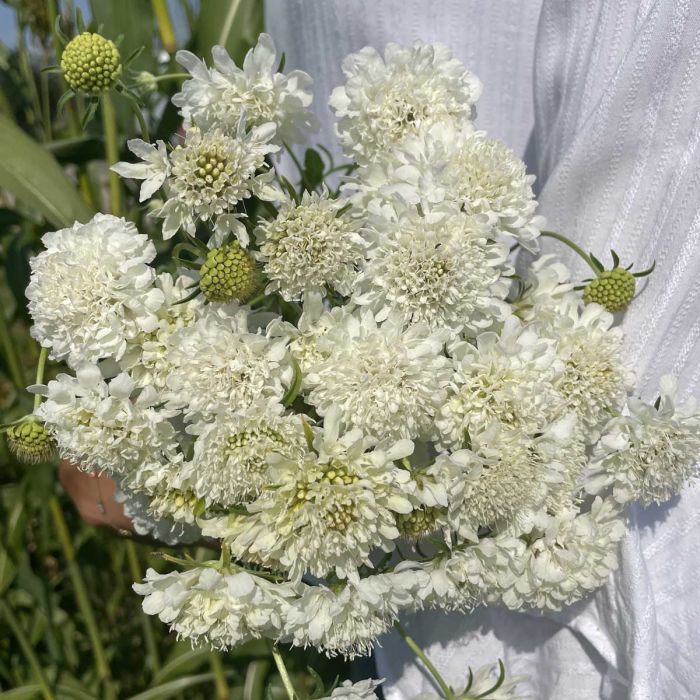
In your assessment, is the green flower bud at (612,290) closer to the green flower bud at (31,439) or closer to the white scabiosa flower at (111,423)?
the white scabiosa flower at (111,423)

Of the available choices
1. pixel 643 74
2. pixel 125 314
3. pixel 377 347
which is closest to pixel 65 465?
pixel 125 314

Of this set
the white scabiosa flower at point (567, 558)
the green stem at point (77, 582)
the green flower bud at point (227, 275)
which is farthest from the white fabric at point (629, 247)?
the green stem at point (77, 582)

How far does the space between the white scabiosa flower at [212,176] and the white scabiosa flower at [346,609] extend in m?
0.28

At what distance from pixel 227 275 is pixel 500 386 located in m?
0.23

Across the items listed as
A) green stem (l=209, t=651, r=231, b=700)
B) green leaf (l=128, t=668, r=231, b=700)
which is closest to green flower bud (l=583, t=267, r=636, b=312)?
green stem (l=209, t=651, r=231, b=700)

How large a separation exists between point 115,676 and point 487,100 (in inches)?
50.1

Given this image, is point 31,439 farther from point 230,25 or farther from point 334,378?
point 230,25

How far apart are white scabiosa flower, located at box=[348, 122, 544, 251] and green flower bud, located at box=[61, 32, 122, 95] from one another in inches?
9.3

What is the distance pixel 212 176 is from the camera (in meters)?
0.57

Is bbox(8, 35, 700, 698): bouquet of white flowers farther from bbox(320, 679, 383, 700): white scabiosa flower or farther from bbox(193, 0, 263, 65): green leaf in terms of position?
bbox(193, 0, 263, 65): green leaf

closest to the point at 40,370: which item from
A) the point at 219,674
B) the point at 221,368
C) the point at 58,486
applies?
the point at 221,368

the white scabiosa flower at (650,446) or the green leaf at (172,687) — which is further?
the green leaf at (172,687)

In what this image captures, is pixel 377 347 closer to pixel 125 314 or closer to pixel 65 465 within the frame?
pixel 125 314

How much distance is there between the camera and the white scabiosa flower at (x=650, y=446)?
636mm
